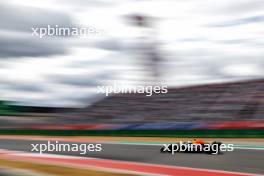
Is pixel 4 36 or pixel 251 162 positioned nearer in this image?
pixel 4 36

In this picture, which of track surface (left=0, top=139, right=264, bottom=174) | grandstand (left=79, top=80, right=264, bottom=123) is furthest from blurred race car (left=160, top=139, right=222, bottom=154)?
grandstand (left=79, top=80, right=264, bottom=123)

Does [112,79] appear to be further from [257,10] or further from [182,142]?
[257,10]

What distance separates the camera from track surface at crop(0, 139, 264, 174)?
7.43 meters

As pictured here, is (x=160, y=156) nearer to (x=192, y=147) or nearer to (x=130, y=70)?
(x=192, y=147)

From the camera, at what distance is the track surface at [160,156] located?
7.43 metres

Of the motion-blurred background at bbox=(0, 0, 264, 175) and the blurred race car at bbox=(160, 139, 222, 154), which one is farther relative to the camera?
the blurred race car at bbox=(160, 139, 222, 154)

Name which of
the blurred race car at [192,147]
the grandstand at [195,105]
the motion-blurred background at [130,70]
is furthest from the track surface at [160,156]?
the grandstand at [195,105]

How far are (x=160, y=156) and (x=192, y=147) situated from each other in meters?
0.39

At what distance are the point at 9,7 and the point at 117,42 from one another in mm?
1307

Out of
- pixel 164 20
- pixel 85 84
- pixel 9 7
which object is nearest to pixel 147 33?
pixel 164 20

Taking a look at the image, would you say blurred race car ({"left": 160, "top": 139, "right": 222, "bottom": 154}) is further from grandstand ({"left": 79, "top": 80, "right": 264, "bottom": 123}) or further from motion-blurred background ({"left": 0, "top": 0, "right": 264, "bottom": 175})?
grandstand ({"left": 79, "top": 80, "right": 264, "bottom": 123})

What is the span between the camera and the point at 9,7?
741 cm

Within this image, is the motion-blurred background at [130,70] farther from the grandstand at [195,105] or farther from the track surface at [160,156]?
the track surface at [160,156]

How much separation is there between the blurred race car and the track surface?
0.05 meters
